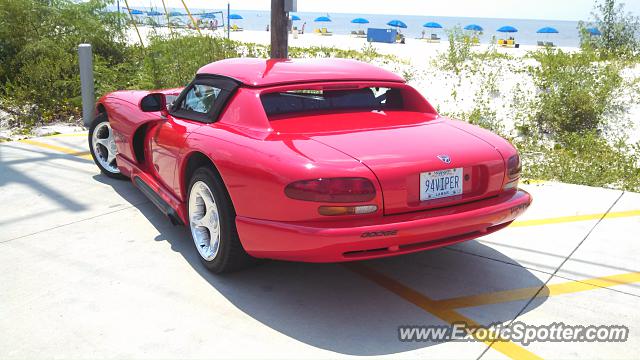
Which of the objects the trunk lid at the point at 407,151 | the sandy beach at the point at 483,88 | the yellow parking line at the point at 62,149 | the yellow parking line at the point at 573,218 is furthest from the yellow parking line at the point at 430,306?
the sandy beach at the point at 483,88

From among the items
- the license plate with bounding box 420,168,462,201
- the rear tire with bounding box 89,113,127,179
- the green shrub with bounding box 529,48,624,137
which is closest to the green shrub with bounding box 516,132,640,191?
the green shrub with bounding box 529,48,624,137

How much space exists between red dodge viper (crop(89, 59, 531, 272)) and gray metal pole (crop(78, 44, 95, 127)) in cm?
497

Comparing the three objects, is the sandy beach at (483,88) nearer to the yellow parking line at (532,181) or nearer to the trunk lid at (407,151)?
the yellow parking line at (532,181)

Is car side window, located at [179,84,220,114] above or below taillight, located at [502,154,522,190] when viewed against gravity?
above

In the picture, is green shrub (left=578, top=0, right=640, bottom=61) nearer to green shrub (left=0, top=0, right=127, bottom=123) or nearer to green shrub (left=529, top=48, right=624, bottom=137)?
green shrub (left=529, top=48, right=624, bottom=137)

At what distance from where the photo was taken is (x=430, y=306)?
336 centimetres

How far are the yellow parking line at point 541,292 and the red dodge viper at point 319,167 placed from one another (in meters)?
0.42

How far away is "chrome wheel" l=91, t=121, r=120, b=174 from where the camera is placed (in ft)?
19.3

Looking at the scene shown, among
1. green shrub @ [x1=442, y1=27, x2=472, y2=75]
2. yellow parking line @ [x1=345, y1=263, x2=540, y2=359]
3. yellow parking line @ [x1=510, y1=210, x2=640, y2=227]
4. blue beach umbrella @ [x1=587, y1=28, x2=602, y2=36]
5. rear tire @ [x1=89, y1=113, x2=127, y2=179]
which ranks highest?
blue beach umbrella @ [x1=587, y1=28, x2=602, y2=36]

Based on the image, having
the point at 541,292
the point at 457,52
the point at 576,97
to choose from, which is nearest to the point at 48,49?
the point at 457,52

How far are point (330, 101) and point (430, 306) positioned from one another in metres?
1.57

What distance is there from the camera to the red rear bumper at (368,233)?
9.52ft

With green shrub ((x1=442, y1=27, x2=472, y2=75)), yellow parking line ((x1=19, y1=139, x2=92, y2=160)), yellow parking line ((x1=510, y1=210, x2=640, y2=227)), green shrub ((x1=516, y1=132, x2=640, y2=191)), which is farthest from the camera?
green shrub ((x1=442, y1=27, x2=472, y2=75))

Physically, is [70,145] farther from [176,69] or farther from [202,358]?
[202,358]
